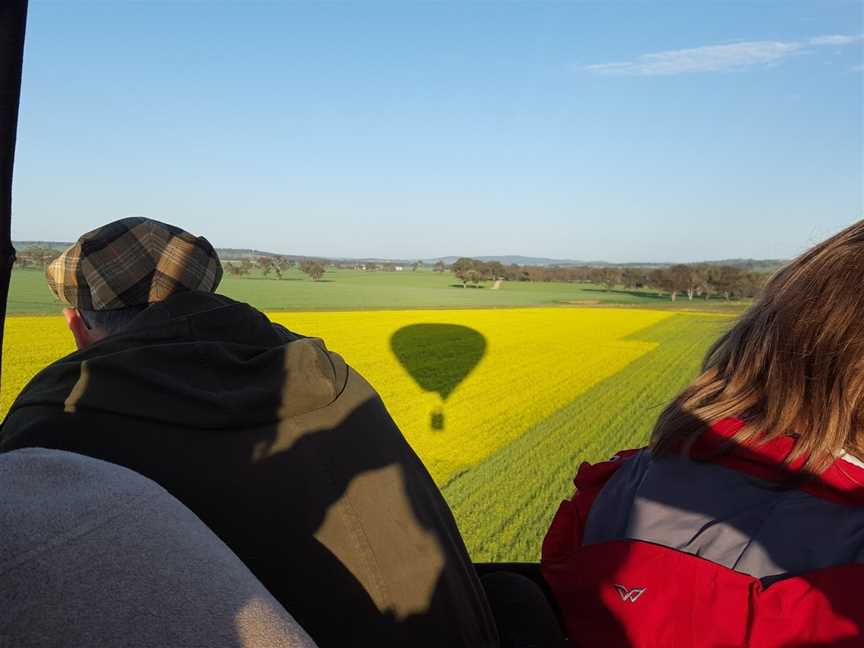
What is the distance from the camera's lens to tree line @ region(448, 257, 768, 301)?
64.8 meters

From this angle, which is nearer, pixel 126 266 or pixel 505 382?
pixel 126 266

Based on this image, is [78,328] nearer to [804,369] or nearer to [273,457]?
[273,457]

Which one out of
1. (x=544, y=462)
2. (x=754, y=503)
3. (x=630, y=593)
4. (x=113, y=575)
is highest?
(x=113, y=575)

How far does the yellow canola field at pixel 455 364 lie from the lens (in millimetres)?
12391

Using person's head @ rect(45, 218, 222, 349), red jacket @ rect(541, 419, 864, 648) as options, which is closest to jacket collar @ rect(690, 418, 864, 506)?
red jacket @ rect(541, 419, 864, 648)

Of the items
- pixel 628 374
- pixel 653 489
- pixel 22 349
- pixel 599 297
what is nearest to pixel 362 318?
pixel 628 374

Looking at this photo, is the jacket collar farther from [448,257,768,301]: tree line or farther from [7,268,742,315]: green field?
[448,257,768,301]: tree line

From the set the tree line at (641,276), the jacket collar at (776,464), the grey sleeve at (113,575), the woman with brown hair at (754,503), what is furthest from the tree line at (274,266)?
the grey sleeve at (113,575)

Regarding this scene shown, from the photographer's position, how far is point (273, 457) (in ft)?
4.18

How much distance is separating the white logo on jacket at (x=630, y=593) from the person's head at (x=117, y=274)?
1.37m

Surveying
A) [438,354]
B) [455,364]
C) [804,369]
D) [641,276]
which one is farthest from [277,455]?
[641,276]

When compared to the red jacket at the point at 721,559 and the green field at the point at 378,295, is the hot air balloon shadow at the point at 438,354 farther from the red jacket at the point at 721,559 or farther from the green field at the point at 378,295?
the red jacket at the point at 721,559

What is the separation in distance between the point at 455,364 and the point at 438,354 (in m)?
1.78

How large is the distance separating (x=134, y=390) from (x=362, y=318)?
100ft
